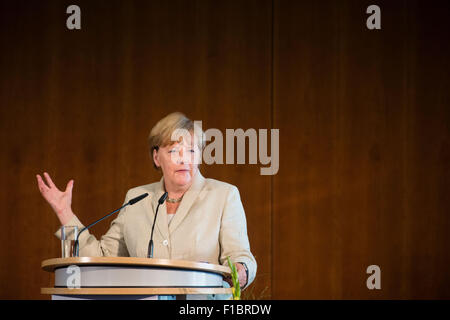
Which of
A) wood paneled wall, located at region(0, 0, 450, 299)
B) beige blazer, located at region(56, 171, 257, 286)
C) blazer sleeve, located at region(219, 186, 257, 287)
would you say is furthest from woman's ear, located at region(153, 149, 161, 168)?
wood paneled wall, located at region(0, 0, 450, 299)

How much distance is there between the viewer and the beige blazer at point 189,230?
3.19 m

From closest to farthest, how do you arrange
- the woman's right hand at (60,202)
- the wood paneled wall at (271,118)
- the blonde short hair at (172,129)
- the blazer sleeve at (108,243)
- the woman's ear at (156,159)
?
the woman's right hand at (60,202) < the blazer sleeve at (108,243) < the blonde short hair at (172,129) < the woman's ear at (156,159) < the wood paneled wall at (271,118)

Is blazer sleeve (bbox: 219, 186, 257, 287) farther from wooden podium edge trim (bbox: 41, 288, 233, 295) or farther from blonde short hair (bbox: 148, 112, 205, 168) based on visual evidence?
wooden podium edge trim (bbox: 41, 288, 233, 295)

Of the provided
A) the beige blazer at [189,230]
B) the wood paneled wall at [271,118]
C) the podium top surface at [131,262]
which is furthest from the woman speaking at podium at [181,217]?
the wood paneled wall at [271,118]

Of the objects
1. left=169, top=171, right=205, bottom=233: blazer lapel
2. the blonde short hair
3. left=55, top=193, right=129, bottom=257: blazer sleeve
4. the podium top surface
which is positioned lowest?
left=55, top=193, right=129, bottom=257: blazer sleeve

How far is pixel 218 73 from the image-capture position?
16.7ft

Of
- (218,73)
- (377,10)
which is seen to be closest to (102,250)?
(218,73)

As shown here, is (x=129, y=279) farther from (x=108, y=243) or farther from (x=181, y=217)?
(x=108, y=243)

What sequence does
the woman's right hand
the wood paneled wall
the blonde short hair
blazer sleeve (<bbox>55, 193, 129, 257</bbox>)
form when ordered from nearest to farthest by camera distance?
the woman's right hand → blazer sleeve (<bbox>55, 193, 129, 257</bbox>) → the blonde short hair → the wood paneled wall

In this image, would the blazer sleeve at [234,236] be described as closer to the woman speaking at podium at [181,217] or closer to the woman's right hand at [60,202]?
the woman speaking at podium at [181,217]

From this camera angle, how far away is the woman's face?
3.31 meters

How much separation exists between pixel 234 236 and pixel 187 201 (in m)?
0.31

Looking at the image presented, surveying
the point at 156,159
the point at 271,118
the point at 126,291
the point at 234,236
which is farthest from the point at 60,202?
the point at 271,118

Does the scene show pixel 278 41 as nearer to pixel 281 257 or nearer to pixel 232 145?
pixel 232 145
